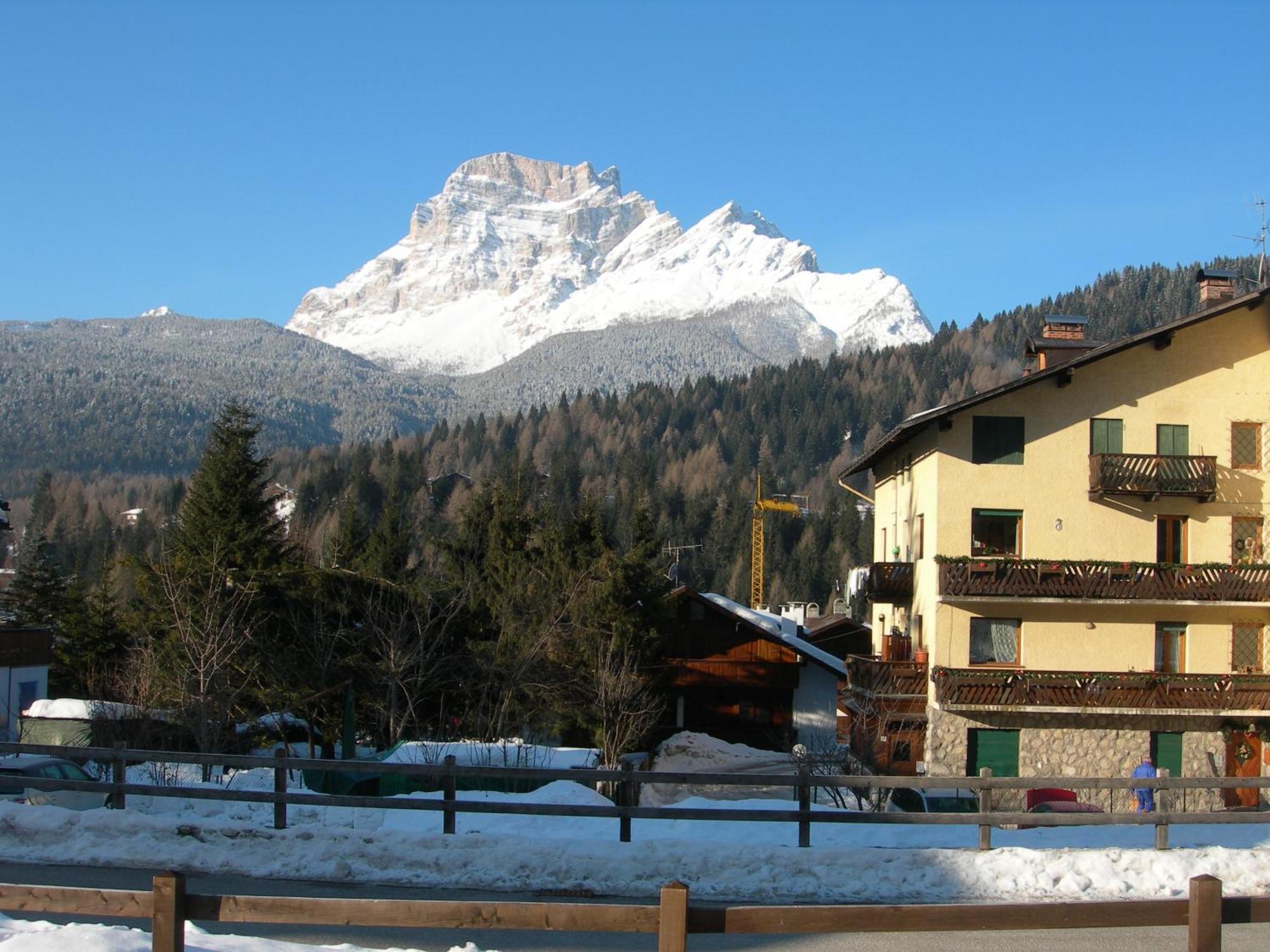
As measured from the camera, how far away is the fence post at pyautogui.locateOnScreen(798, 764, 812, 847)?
559 inches

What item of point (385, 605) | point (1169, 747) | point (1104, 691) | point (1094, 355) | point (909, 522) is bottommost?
point (1169, 747)

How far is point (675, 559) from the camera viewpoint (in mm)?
101812

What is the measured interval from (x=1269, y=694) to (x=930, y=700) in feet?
27.2

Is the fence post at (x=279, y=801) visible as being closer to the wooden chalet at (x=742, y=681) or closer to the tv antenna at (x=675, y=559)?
the wooden chalet at (x=742, y=681)

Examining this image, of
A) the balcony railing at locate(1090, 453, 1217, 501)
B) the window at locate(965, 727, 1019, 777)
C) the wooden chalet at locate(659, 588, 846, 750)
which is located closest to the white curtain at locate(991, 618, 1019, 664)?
the window at locate(965, 727, 1019, 777)

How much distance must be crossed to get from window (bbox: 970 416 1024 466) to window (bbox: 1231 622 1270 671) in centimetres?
705

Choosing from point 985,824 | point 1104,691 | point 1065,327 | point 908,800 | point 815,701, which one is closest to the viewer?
point 985,824

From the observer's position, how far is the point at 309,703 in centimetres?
3188

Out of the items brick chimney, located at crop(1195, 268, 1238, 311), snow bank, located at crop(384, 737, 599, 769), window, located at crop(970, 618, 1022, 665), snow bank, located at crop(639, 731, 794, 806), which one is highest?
brick chimney, located at crop(1195, 268, 1238, 311)

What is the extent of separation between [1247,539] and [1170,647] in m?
3.51

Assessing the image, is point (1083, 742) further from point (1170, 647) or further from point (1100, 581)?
point (1100, 581)

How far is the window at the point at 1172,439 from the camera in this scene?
33.2 meters

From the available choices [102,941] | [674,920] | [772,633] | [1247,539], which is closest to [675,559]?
[772,633]

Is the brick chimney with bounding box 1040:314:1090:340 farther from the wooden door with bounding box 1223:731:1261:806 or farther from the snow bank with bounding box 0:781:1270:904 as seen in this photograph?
the snow bank with bounding box 0:781:1270:904
